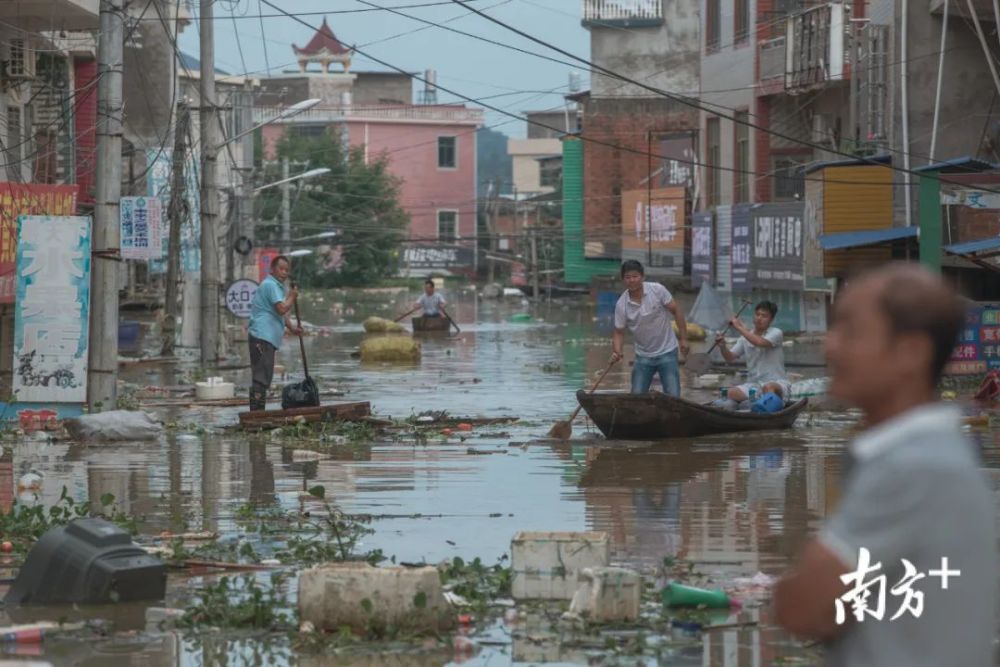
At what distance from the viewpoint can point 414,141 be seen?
98.7 metres

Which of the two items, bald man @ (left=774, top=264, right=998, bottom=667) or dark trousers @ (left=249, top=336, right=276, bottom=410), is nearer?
bald man @ (left=774, top=264, right=998, bottom=667)

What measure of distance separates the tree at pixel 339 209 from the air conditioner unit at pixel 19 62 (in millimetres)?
54788

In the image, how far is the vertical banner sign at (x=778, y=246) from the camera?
3769 cm

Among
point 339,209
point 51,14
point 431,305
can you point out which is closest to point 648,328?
point 51,14

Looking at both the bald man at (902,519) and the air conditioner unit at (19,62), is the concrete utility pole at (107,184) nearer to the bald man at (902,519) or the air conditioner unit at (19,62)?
the air conditioner unit at (19,62)

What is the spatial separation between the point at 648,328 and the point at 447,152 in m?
84.5

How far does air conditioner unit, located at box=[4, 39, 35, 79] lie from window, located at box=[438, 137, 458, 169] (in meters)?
72.5

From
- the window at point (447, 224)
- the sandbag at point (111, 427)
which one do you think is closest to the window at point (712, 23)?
the sandbag at point (111, 427)

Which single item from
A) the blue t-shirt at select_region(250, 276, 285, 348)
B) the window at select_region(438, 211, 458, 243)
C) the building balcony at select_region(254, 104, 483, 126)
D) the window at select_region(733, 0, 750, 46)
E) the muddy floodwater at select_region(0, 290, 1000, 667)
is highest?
the building balcony at select_region(254, 104, 483, 126)

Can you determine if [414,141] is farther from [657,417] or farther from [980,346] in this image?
[657,417]

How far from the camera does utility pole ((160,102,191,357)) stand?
3175 centimetres

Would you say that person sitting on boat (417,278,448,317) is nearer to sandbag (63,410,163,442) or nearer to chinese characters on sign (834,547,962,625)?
sandbag (63,410,163,442)

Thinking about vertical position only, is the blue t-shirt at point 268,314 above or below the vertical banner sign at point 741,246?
below

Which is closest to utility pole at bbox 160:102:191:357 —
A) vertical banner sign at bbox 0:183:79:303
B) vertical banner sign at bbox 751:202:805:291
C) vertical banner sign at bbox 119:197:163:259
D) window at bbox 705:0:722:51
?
vertical banner sign at bbox 119:197:163:259
